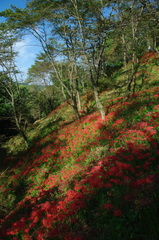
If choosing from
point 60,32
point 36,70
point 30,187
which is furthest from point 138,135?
point 36,70

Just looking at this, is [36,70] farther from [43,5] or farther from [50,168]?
[50,168]

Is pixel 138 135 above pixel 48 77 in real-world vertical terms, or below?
below

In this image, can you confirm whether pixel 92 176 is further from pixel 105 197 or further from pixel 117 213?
pixel 117 213

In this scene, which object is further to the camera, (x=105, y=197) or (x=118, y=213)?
(x=105, y=197)

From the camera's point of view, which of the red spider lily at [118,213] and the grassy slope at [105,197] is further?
the red spider lily at [118,213]

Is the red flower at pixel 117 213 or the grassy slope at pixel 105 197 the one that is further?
the red flower at pixel 117 213

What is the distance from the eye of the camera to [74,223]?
11.8ft

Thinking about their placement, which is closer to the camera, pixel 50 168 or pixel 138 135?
pixel 138 135

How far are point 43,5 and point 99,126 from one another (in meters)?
9.77

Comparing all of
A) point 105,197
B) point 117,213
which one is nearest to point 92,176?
point 105,197

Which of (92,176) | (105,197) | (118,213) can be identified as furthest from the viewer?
(92,176)

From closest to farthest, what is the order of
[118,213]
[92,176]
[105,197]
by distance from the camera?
[118,213] < [105,197] < [92,176]

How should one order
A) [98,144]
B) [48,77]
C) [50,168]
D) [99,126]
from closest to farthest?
[98,144] → [50,168] → [99,126] → [48,77]

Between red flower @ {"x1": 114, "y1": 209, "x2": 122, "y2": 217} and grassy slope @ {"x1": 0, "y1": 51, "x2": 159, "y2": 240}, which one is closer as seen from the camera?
grassy slope @ {"x1": 0, "y1": 51, "x2": 159, "y2": 240}
